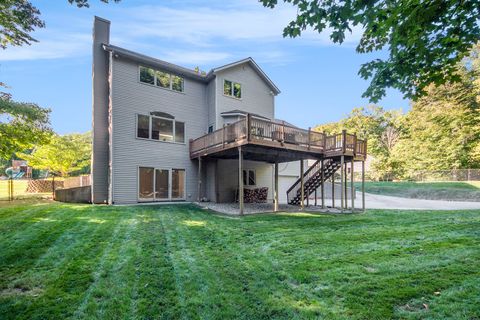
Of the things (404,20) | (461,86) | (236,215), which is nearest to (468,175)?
(461,86)

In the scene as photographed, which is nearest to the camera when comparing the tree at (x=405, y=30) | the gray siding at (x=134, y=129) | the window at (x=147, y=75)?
the tree at (x=405, y=30)

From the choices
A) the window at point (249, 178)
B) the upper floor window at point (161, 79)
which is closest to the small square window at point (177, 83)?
the upper floor window at point (161, 79)

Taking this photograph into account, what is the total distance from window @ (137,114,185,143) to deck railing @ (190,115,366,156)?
1840 millimetres

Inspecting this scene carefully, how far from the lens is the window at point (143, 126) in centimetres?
1301

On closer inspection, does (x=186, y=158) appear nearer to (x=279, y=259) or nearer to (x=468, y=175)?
(x=279, y=259)

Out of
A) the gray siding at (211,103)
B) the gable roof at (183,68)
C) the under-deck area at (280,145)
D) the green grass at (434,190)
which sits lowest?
the green grass at (434,190)

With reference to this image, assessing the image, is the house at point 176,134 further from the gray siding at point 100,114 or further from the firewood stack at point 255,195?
the firewood stack at point 255,195

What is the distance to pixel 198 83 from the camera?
15.2 metres

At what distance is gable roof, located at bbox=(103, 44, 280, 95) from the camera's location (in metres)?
12.4

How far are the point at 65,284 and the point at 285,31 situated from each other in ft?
18.2

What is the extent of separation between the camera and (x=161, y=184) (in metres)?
13.5

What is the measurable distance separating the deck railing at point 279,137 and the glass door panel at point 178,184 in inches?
80.0

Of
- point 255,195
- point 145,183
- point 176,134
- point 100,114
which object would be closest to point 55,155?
point 100,114

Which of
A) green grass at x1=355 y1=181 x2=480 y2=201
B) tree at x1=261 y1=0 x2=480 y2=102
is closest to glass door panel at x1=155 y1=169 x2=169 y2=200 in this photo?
tree at x1=261 y1=0 x2=480 y2=102
